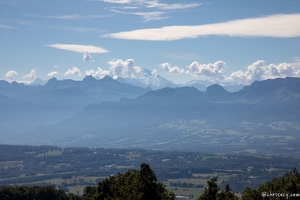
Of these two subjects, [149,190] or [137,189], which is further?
[149,190]

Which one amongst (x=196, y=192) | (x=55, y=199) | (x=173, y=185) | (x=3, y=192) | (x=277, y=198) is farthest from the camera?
(x=173, y=185)

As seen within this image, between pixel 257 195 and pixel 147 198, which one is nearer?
pixel 147 198

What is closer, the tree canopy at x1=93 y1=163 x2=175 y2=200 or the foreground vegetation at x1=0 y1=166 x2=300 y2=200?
the tree canopy at x1=93 y1=163 x2=175 y2=200

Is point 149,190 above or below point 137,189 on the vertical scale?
below

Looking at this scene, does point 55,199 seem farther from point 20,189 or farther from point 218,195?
point 218,195

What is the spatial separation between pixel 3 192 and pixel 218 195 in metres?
54.3

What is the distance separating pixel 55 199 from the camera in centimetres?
9581

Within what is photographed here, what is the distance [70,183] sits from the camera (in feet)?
650

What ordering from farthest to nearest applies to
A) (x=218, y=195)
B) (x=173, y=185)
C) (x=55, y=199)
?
(x=173, y=185) → (x=55, y=199) → (x=218, y=195)

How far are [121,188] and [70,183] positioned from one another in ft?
504

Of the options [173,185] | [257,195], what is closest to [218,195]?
[257,195]

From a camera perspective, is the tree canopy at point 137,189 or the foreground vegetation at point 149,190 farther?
A: the foreground vegetation at point 149,190

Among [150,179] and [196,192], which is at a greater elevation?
[150,179]

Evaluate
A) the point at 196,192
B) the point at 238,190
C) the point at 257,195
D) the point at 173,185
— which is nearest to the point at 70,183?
the point at 173,185
